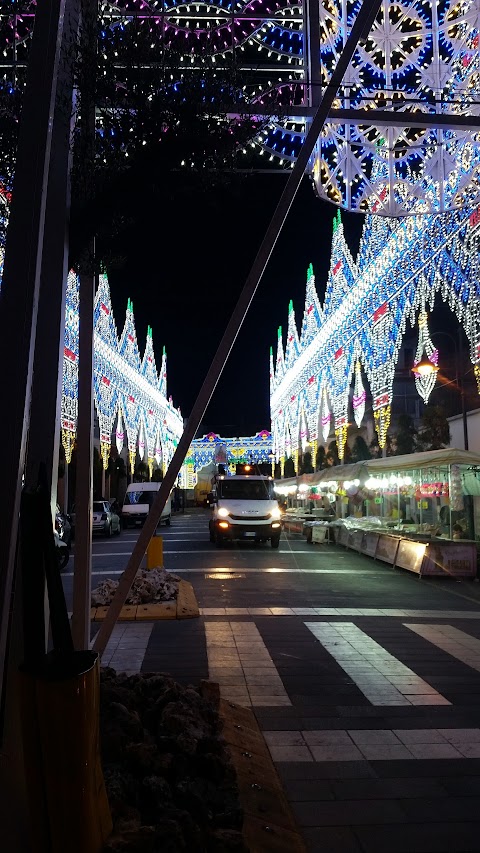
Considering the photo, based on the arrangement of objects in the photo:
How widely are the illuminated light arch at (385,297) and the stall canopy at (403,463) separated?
1437 mm

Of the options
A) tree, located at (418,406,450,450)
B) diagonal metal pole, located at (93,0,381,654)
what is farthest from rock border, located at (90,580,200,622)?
tree, located at (418,406,450,450)

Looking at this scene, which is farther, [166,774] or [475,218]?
[475,218]

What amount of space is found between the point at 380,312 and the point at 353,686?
16.2 m

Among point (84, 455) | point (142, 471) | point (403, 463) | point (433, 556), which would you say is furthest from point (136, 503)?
point (84, 455)

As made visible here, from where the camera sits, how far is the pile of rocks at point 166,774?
2945 millimetres

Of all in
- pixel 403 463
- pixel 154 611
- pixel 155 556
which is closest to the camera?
pixel 154 611

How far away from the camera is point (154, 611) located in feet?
32.1

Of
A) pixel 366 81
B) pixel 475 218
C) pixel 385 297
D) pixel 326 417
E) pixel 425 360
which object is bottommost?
pixel 425 360

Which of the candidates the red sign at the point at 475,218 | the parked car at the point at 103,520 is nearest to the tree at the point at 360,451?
the parked car at the point at 103,520

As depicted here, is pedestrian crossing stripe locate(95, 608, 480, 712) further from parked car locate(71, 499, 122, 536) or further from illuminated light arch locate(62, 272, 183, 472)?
parked car locate(71, 499, 122, 536)

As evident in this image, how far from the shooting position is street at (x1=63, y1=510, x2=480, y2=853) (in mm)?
3795

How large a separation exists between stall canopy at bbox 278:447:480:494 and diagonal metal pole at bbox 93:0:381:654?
36.8 feet

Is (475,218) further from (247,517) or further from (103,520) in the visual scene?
(103,520)

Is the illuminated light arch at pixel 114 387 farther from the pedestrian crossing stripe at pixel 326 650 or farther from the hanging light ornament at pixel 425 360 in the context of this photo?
the pedestrian crossing stripe at pixel 326 650
